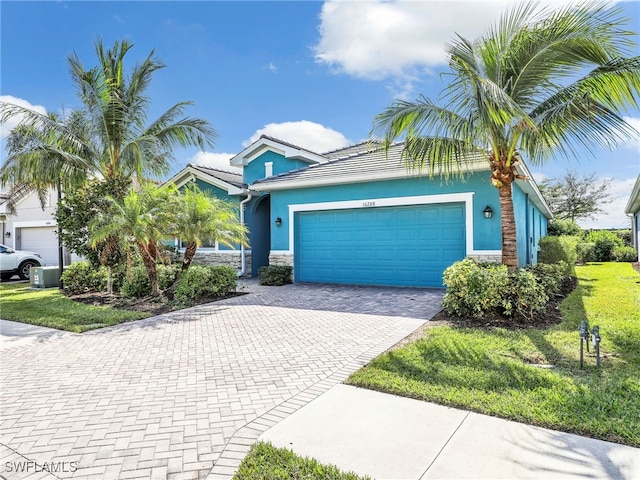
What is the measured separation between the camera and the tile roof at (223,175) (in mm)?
16266

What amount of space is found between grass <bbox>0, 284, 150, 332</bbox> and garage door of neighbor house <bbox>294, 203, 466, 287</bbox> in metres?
6.28

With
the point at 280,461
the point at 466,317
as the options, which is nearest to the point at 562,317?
the point at 466,317

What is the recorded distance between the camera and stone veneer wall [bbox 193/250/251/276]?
15.6 metres

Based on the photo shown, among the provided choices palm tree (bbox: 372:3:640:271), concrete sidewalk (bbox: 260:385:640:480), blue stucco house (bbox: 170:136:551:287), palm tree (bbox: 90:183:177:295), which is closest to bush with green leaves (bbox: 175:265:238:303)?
palm tree (bbox: 90:183:177:295)

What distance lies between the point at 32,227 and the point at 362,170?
21410mm

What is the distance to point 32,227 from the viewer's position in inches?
885

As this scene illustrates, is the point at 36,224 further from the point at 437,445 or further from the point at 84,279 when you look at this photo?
the point at 437,445

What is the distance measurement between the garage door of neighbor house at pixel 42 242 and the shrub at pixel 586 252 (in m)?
29.9

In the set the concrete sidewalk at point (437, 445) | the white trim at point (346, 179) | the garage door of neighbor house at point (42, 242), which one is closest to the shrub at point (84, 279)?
the white trim at point (346, 179)

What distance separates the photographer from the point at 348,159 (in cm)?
1379

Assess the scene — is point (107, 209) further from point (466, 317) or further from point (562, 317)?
point (562, 317)

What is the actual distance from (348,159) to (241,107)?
5457 mm

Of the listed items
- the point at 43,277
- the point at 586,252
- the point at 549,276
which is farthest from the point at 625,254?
the point at 43,277

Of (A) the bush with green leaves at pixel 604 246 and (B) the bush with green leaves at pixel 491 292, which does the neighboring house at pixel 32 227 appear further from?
(A) the bush with green leaves at pixel 604 246
